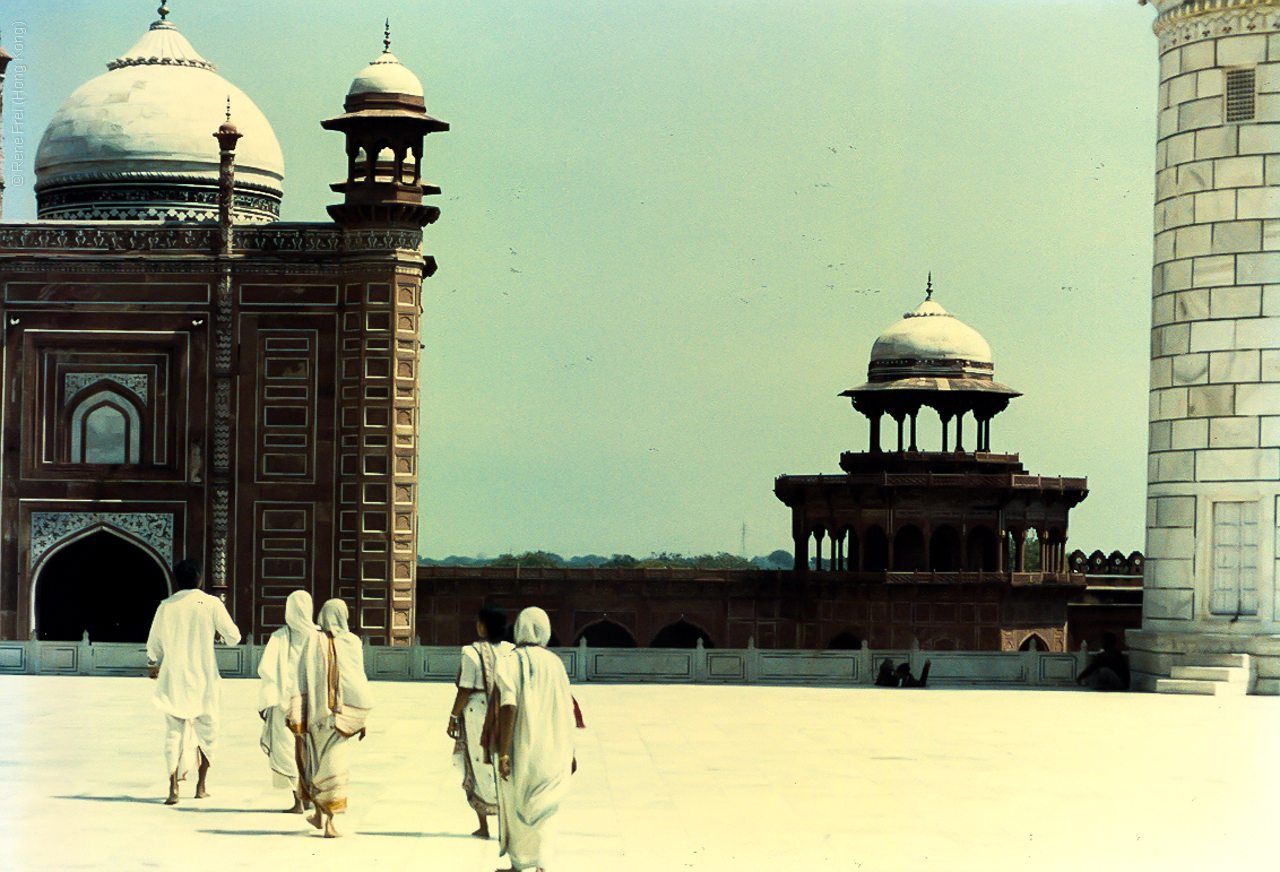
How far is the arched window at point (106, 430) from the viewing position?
27.8m

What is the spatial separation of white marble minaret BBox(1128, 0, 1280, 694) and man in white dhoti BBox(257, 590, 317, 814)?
14.3 metres

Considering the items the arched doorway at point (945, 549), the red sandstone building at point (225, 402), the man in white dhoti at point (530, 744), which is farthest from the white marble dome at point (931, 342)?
the man in white dhoti at point (530, 744)

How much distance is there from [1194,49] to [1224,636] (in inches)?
304

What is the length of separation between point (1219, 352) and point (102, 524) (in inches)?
678

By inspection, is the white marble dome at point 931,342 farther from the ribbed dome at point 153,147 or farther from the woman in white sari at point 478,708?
the woman in white sari at point 478,708

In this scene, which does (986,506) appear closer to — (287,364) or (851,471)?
(851,471)

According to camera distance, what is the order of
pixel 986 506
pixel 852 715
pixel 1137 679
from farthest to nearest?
pixel 986 506 → pixel 1137 679 → pixel 852 715

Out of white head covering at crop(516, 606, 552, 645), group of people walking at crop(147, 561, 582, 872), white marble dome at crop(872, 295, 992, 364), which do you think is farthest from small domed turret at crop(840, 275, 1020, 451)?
white head covering at crop(516, 606, 552, 645)

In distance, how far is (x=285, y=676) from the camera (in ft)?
36.3

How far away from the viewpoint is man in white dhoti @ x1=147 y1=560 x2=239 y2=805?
11914 mm

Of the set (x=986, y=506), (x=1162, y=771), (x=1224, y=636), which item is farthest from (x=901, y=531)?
(x=1162, y=771)

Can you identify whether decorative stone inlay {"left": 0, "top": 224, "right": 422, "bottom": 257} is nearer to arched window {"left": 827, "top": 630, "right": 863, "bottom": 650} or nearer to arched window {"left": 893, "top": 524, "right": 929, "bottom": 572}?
arched window {"left": 827, "top": 630, "right": 863, "bottom": 650}

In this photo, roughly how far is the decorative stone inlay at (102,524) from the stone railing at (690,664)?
346 cm

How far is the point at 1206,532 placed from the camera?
22312mm
